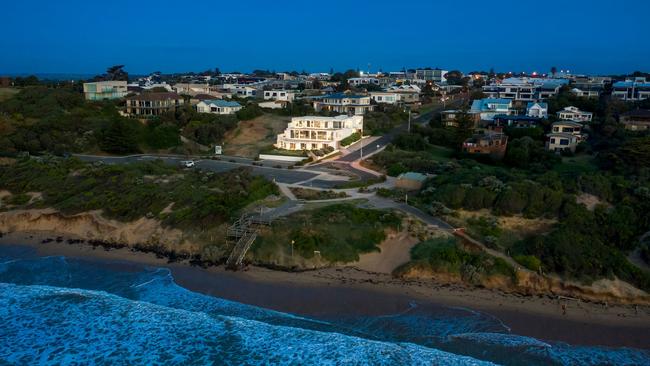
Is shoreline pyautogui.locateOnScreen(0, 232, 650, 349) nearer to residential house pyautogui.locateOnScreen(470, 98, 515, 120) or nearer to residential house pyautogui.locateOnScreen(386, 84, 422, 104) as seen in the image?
residential house pyautogui.locateOnScreen(470, 98, 515, 120)

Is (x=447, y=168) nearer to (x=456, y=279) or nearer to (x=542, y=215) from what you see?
(x=542, y=215)

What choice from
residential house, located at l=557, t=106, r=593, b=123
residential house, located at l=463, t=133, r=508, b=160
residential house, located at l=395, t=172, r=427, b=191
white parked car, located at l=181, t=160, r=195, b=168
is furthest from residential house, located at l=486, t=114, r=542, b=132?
white parked car, located at l=181, t=160, r=195, b=168

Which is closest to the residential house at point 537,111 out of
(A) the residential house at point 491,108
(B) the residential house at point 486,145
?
(A) the residential house at point 491,108

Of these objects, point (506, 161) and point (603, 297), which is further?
point (506, 161)

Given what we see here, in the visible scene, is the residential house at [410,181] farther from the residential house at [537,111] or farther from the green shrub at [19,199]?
the residential house at [537,111]

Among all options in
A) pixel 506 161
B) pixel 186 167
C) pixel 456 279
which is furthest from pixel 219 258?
pixel 506 161

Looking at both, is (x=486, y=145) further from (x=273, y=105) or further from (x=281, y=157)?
(x=273, y=105)
